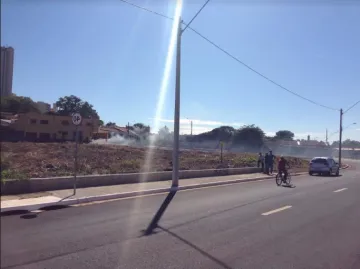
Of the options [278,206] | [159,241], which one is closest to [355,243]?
[159,241]

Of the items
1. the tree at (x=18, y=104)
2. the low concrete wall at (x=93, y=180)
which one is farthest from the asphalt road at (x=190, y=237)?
the low concrete wall at (x=93, y=180)

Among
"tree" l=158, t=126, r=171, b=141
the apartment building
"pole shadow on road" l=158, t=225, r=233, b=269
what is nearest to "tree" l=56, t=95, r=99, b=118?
the apartment building

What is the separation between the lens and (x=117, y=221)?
841cm

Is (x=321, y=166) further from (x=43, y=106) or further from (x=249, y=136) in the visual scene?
(x=249, y=136)

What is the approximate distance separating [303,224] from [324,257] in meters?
2.82

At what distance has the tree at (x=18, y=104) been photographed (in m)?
2.24

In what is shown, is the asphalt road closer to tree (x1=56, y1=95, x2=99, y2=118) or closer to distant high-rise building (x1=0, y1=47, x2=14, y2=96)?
distant high-rise building (x1=0, y1=47, x2=14, y2=96)

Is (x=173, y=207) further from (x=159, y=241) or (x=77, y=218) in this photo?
(x=159, y=241)

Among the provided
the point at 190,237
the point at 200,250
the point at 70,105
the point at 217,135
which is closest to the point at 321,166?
the point at 190,237

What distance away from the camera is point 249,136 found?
304 ft

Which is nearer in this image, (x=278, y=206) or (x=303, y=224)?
(x=303, y=224)

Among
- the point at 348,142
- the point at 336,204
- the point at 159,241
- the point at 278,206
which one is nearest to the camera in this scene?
the point at 159,241

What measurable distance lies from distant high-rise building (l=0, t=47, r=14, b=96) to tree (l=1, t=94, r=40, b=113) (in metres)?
0.05

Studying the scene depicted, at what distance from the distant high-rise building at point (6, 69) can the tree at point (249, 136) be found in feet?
293
